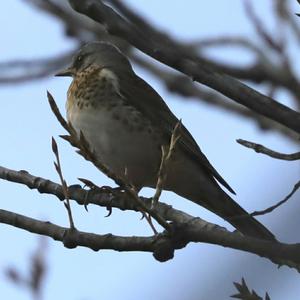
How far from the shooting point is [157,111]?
5016 millimetres

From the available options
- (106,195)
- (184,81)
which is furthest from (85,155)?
(184,81)

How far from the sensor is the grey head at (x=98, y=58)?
18.5 ft

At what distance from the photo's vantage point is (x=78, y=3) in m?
1.96

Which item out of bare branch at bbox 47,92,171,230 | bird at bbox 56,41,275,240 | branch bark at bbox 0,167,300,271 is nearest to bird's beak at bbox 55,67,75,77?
bird at bbox 56,41,275,240

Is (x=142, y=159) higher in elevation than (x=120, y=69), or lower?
lower

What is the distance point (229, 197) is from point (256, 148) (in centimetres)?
217

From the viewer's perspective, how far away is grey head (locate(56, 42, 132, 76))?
5.65 metres

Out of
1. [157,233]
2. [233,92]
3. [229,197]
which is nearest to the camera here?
[233,92]

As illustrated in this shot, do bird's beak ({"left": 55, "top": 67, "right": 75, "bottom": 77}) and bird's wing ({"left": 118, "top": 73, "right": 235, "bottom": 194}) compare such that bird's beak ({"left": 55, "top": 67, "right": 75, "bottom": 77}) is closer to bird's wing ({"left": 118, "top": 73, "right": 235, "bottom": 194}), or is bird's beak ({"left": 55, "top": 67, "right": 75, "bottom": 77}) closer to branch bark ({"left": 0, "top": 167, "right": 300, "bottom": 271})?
bird's wing ({"left": 118, "top": 73, "right": 235, "bottom": 194})

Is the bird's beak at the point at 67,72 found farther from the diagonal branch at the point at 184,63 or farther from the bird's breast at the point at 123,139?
the diagonal branch at the point at 184,63

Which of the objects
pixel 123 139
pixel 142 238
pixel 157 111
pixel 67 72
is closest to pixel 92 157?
pixel 142 238


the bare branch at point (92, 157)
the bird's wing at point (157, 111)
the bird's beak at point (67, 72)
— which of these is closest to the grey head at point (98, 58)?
the bird's beak at point (67, 72)

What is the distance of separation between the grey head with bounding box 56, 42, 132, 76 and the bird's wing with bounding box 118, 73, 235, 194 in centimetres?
26

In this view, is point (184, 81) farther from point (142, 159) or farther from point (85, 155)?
point (85, 155)
